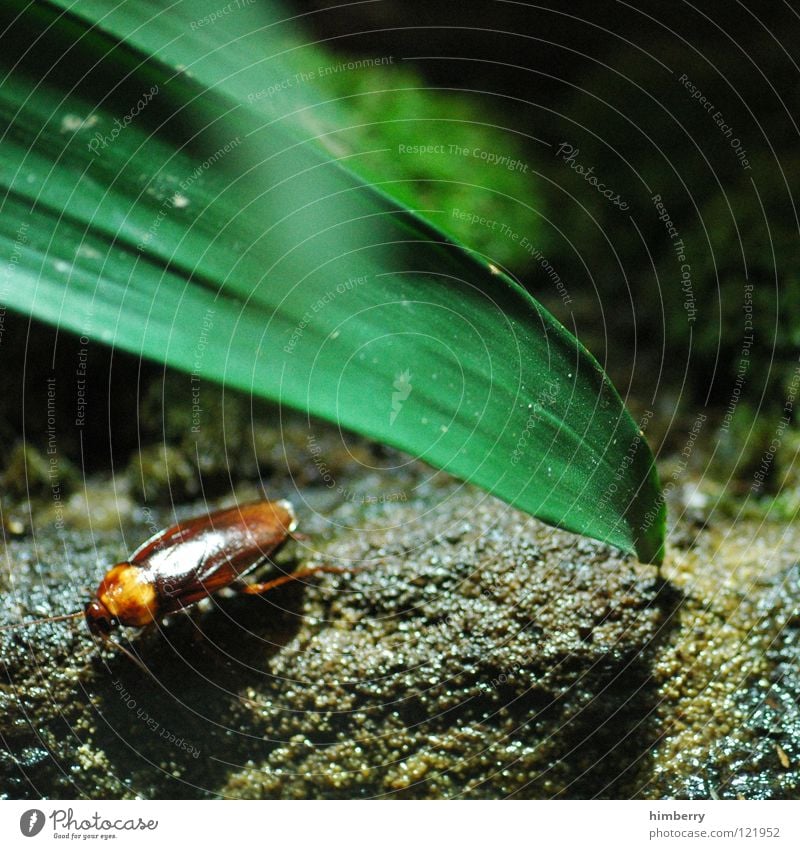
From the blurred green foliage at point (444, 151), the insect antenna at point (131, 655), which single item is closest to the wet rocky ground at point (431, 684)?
the insect antenna at point (131, 655)

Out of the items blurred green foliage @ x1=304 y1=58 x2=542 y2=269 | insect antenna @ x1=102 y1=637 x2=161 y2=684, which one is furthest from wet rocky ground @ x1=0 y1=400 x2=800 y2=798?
blurred green foliage @ x1=304 y1=58 x2=542 y2=269

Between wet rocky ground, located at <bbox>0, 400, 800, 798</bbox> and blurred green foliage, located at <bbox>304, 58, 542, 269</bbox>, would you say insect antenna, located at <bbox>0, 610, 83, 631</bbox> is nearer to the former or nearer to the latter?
wet rocky ground, located at <bbox>0, 400, 800, 798</bbox>

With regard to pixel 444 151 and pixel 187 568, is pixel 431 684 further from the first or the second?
pixel 444 151

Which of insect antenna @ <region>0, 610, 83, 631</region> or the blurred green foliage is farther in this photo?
the blurred green foliage

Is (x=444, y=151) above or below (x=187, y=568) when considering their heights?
above

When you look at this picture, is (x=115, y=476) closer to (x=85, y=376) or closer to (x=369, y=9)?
(x=85, y=376)

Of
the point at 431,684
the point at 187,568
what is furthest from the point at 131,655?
the point at 431,684

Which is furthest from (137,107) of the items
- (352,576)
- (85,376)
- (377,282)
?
(352,576)
